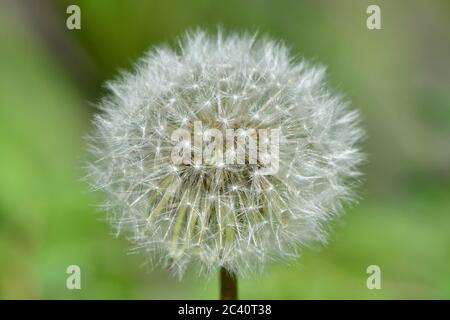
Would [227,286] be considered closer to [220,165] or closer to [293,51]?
[220,165]

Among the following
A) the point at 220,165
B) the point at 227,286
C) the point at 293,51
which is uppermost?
the point at 293,51

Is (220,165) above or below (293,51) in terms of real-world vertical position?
below

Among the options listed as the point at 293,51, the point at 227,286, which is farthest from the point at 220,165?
the point at 293,51

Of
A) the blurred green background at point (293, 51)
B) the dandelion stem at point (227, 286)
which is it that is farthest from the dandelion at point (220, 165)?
the blurred green background at point (293, 51)

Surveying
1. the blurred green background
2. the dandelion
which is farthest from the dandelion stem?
the blurred green background

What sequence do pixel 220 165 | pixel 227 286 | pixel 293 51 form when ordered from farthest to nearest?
1. pixel 293 51
2. pixel 227 286
3. pixel 220 165

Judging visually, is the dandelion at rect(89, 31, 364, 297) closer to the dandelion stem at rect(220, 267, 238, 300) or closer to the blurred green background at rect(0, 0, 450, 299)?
the dandelion stem at rect(220, 267, 238, 300)

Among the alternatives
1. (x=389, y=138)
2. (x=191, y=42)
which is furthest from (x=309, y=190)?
(x=389, y=138)

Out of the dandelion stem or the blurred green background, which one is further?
the blurred green background

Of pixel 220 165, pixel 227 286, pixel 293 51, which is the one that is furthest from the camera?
pixel 293 51
